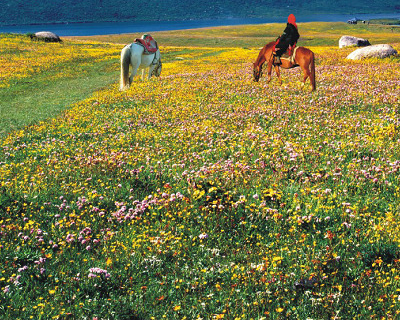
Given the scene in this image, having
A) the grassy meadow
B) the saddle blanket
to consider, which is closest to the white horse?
the grassy meadow

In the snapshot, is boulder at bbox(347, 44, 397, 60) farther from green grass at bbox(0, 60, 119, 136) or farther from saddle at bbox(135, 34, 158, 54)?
green grass at bbox(0, 60, 119, 136)

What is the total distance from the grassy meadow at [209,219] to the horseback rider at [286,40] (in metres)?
2.99

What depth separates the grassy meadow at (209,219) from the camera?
4.86m

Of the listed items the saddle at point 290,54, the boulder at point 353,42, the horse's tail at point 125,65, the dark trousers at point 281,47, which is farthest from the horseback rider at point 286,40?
the boulder at point 353,42

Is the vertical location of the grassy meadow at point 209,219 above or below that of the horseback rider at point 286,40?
below

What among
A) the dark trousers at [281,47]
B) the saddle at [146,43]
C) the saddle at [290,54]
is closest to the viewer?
the dark trousers at [281,47]

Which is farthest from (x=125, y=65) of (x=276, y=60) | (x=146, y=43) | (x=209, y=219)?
(x=209, y=219)

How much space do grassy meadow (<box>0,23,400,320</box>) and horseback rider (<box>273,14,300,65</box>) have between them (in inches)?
118

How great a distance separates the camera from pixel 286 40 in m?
14.7

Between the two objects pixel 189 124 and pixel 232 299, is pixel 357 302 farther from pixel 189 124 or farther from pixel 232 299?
pixel 189 124

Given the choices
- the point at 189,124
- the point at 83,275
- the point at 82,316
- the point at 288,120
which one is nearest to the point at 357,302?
the point at 82,316

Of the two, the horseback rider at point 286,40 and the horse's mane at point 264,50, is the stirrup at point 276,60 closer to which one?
the horseback rider at point 286,40

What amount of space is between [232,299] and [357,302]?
164 cm

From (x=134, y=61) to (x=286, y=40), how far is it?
49.4 feet
